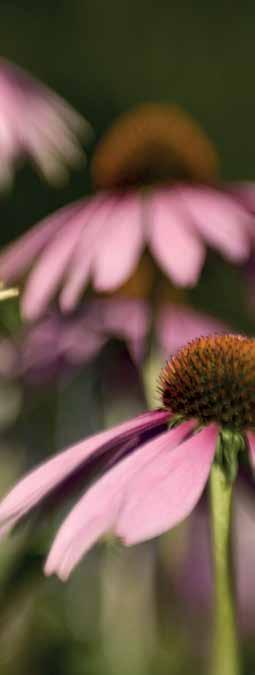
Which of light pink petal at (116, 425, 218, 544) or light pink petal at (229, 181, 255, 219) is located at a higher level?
light pink petal at (229, 181, 255, 219)

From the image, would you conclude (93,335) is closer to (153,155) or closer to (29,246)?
(29,246)

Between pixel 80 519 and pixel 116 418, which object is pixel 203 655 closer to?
pixel 116 418

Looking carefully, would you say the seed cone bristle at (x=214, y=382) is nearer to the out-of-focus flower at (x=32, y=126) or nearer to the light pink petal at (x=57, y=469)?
the light pink petal at (x=57, y=469)

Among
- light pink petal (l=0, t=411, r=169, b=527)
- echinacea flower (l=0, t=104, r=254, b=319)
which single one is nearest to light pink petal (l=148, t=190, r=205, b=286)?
echinacea flower (l=0, t=104, r=254, b=319)

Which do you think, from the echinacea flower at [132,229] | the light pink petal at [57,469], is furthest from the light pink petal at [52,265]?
the light pink petal at [57,469]

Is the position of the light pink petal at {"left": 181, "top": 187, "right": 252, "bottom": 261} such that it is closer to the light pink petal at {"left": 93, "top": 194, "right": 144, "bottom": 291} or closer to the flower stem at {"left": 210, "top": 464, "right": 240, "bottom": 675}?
the light pink petal at {"left": 93, "top": 194, "right": 144, "bottom": 291}

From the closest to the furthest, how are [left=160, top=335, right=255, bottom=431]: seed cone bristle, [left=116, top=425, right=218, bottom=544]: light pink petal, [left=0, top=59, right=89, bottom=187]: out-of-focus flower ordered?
[left=116, top=425, right=218, bottom=544]: light pink petal, [left=160, top=335, right=255, bottom=431]: seed cone bristle, [left=0, top=59, right=89, bottom=187]: out-of-focus flower

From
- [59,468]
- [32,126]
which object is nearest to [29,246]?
[32,126]
